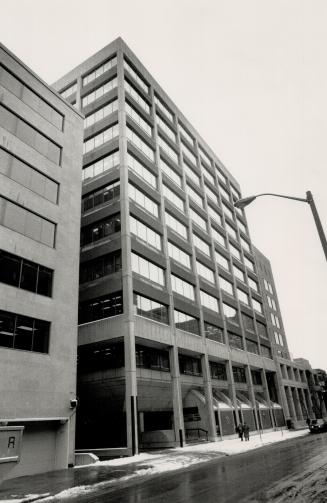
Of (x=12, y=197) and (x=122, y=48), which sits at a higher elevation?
(x=122, y=48)

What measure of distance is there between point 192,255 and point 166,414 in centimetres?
1816

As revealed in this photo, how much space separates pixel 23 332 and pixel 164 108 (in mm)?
39991

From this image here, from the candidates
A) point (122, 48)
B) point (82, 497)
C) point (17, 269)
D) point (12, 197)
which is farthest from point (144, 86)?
point (82, 497)

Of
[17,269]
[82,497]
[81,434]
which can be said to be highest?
[17,269]

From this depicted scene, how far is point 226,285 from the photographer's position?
178 ft

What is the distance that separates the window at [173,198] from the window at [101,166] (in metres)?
7.54

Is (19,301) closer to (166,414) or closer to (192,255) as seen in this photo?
(166,414)

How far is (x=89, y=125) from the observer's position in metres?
42.9

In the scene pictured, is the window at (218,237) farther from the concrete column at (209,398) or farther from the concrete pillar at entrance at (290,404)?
the concrete pillar at entrance at (290,404)

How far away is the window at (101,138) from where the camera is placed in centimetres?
4013

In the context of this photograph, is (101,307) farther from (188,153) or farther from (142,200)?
(188,153)

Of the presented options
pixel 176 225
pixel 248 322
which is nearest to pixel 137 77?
pixel 176 225

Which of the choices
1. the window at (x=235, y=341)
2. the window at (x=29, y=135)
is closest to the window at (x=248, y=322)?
the window at (x=235, y=341)

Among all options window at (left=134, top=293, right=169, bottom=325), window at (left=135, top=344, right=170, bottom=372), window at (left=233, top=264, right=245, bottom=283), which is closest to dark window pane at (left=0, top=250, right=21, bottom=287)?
window at (left=134, top=293, right=169, bottom=325)
